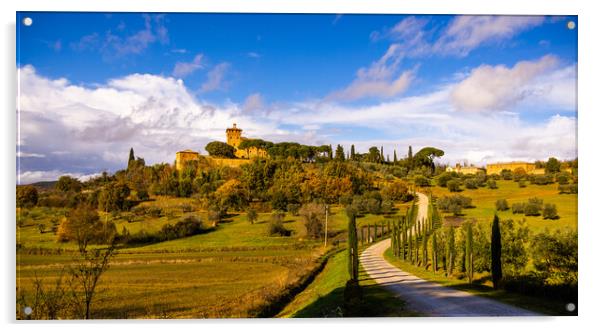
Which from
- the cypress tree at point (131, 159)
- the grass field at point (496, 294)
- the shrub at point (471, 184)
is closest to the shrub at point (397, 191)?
the shrub at point (471, 184)

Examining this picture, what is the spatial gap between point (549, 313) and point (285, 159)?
7087mm

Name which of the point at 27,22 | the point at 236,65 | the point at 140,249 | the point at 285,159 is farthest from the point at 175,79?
the point at 140,249

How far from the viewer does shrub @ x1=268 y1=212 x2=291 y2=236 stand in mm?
10812

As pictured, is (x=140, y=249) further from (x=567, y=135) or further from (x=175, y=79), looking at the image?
Answer: (x=567, y=135)

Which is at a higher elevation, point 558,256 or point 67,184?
point 67,184

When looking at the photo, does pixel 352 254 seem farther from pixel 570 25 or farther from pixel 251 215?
pixel 570 25

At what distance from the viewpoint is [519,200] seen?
10.2m

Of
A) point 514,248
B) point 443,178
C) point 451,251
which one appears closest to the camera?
point 514,248

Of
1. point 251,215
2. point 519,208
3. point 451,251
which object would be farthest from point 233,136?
point 519,208

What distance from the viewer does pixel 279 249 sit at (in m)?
10.8

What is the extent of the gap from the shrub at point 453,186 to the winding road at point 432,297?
804 mm

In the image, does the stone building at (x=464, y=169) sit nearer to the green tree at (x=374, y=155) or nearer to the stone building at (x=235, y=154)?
the green tree at (x=374, y=155)

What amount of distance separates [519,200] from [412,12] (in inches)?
246
